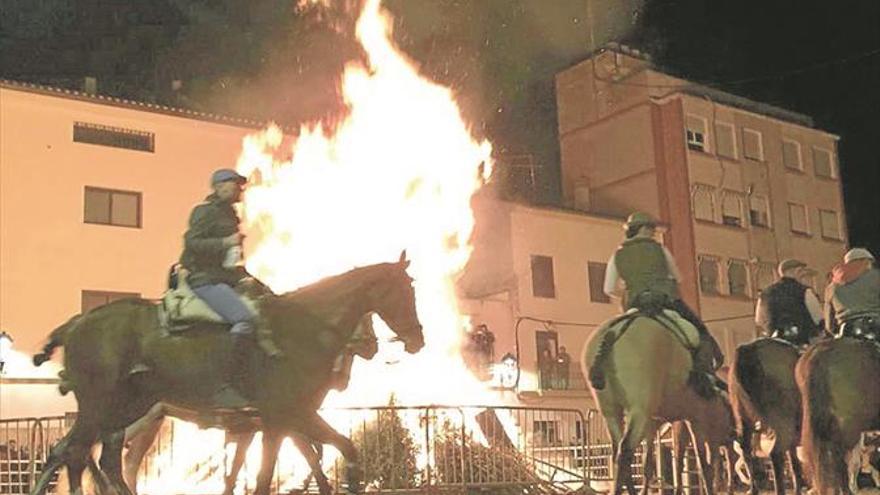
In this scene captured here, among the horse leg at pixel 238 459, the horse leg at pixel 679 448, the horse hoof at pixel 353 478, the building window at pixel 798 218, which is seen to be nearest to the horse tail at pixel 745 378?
the horse leg at pixel 679 448

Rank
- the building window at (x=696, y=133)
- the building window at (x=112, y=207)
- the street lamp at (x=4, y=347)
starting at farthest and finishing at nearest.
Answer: the building window at (x=696, y=133)
the building window at (x=112, y=207)
the street lamp at (x=4, y=347)

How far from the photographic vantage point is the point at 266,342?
972 centimetres

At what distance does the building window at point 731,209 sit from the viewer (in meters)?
43.8

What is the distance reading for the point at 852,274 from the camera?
12281 mm

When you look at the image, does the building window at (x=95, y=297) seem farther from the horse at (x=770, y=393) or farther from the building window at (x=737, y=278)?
the building window at (x=737, y=278)

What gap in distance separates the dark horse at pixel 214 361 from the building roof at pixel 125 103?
1979cm

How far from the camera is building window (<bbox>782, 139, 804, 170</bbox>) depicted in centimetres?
4722

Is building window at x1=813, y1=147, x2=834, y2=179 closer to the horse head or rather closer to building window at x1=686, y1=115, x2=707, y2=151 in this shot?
building window at x1=686, y1=115, x2=707, y2=151

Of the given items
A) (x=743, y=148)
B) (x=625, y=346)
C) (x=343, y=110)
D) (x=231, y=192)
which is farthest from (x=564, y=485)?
(x=743, y=148)

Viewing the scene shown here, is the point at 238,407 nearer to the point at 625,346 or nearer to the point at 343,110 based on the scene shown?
the point at 625,346

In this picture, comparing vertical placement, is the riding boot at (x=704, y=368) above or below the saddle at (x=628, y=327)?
below

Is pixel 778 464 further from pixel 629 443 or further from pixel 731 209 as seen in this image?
pixel 731 209

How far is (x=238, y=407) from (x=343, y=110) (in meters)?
13.7

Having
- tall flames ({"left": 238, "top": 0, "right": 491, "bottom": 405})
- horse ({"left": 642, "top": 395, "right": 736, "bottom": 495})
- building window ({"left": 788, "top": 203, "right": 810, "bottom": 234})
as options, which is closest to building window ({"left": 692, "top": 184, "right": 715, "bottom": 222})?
building window ({"left": 788, "top": 203, "right": 810, "bottom": 234})
